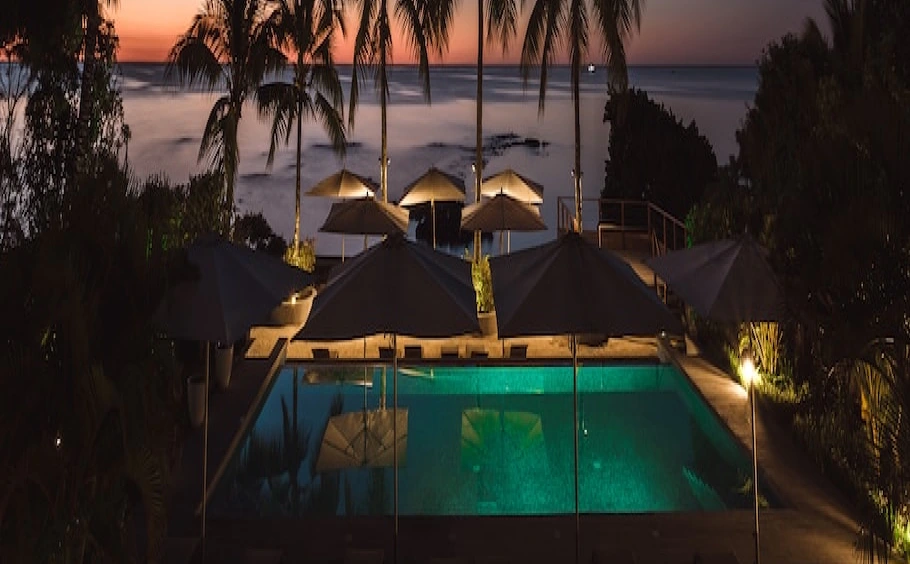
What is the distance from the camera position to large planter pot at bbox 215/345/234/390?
10.6 meters

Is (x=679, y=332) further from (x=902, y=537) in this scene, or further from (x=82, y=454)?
(x=82, y=454)

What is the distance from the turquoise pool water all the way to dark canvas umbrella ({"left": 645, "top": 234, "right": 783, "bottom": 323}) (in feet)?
7.49

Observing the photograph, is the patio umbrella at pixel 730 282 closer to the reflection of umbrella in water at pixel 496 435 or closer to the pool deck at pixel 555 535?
the pool deck at pixel 555 535

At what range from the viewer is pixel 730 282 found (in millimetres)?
6887

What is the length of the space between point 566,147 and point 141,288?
71729 mm

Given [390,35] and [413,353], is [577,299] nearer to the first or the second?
[413,353]

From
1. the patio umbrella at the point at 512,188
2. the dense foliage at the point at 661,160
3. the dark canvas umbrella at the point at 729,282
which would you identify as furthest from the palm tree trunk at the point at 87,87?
the dense foliage at the point at 661,160

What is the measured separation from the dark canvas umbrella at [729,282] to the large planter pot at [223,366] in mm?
5646

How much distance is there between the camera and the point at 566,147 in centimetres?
7431

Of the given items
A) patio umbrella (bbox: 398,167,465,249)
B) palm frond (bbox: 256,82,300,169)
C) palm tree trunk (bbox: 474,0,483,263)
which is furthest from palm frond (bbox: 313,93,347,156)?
palm tree trunk (bbox: 474,0,483,263)

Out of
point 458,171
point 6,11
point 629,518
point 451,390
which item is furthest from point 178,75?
point 458,171

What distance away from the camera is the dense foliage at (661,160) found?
84.6 feet

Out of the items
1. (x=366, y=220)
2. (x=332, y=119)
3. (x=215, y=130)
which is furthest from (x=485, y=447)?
(x=332, y=119)

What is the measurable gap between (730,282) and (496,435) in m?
4.03
